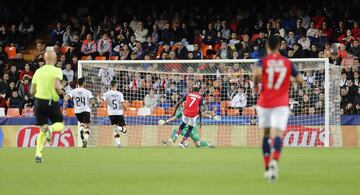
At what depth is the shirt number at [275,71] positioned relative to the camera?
37.2 feet

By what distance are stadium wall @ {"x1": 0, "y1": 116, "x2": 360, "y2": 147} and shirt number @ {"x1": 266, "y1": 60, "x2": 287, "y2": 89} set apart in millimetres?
14281

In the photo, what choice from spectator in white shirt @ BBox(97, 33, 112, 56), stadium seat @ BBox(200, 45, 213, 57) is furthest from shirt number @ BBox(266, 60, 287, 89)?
spectator in white shirt @ BBox(97, 33, 112, 56)

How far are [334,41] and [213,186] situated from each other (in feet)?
66.0

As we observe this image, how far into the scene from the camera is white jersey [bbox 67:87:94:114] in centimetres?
2397

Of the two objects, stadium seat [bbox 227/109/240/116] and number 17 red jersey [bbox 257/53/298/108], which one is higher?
number 17 red jersey [bbox 257/53/298/108]

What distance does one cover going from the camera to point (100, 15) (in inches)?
1382

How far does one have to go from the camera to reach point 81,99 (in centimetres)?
2400

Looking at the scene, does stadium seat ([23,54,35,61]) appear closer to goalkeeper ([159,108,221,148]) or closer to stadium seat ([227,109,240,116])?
goalkeeper ([159,108,221,148])

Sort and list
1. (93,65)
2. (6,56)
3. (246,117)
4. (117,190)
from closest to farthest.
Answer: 1. (117,190)
2. (246,117)
3. (93,65)
4. (6,56)

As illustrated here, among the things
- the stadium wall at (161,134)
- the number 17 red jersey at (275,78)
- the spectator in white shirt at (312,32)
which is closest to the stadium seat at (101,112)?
the stadium wall at (161,134)

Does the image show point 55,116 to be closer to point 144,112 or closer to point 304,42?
point 144,112

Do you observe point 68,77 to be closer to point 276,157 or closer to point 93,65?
point 93,65

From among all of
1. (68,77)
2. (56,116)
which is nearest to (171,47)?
(68,77)

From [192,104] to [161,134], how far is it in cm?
244
